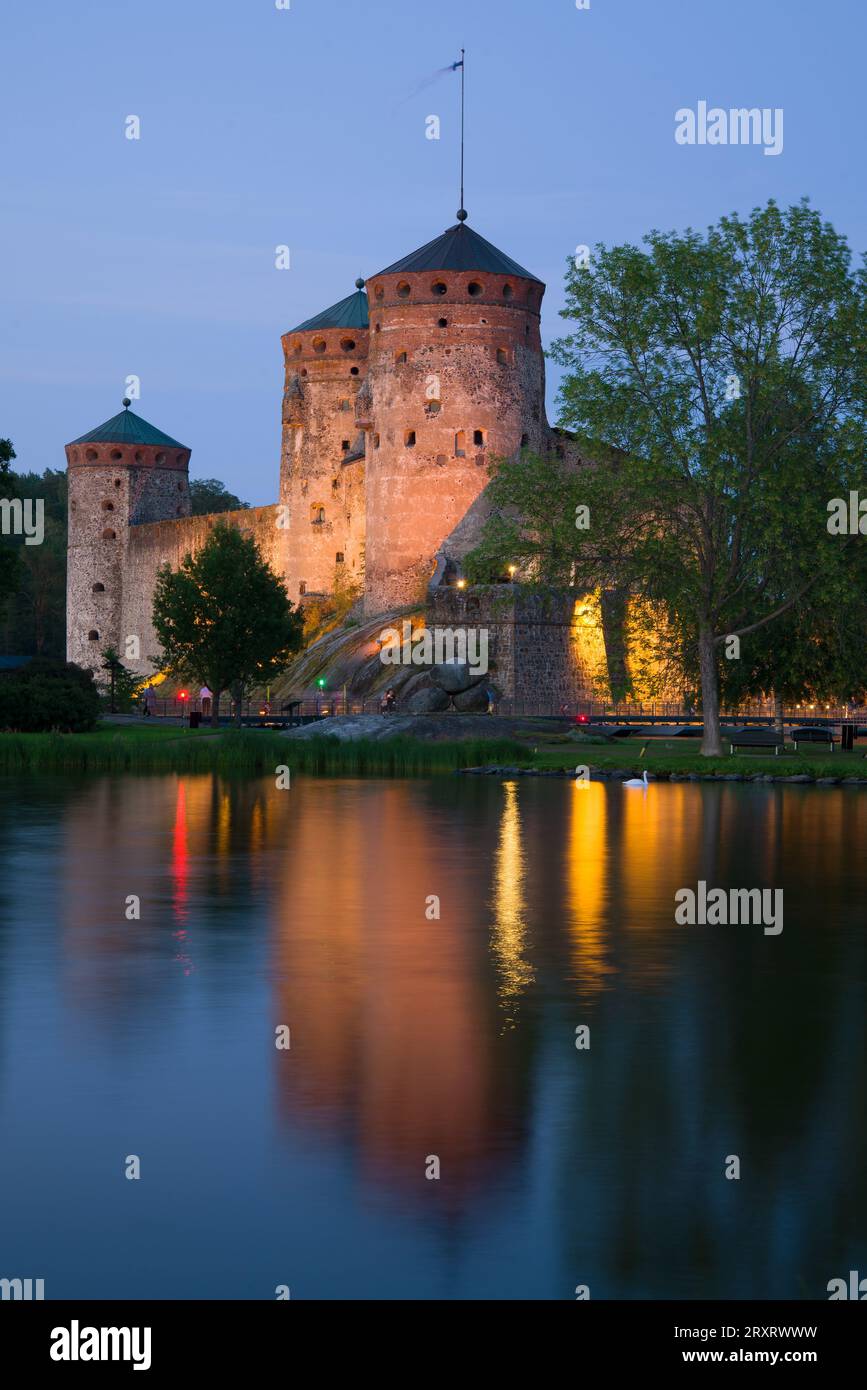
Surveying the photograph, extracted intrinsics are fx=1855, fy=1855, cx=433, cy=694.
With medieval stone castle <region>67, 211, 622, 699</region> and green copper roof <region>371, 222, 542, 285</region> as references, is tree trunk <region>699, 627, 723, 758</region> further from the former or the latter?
green copper roof <region>371, 222, 542, 285</region>

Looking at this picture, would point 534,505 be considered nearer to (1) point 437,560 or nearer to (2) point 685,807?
(2) point 685,807

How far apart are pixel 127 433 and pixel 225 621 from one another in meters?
35.5

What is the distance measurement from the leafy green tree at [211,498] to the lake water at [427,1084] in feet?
395

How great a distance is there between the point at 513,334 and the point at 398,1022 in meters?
65.6

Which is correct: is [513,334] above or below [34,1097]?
above

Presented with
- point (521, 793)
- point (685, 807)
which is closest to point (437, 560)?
point (521, 793)

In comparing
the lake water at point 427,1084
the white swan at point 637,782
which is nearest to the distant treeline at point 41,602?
the white swan at point 637,782

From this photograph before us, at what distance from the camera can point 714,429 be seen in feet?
154

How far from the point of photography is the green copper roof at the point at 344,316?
3425 inches

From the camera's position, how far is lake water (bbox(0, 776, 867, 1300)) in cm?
753

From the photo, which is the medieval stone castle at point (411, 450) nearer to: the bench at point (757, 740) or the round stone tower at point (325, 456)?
the round stone tower at point (325, 456)

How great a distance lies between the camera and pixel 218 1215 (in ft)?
26.1
